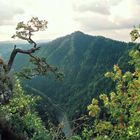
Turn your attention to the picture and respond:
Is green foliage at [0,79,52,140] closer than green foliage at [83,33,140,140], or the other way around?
green foliage at [0,79,52,140]

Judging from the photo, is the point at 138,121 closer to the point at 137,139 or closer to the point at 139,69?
the point at 137,139

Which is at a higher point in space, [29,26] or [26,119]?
[29,26]

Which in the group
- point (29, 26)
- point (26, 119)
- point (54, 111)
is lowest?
point (54, 111)

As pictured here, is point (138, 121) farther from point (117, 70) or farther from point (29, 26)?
point (29, 26)

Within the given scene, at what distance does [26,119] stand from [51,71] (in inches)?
1067

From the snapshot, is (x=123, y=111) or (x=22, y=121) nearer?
(x=22, y=121)

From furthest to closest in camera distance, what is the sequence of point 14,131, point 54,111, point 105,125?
point 54,111, point 105,125, point 14,131

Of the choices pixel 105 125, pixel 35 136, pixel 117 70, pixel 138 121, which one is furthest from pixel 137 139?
pixel 117 70

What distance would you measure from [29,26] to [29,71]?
4844 millimetres

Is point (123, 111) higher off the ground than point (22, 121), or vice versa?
point (22, 121)

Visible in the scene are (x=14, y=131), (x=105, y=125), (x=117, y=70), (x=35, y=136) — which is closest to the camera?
(x=14, y=131)

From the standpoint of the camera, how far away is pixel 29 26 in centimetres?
4284

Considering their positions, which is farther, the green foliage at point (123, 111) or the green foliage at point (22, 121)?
the green foliage at point (123, 111)

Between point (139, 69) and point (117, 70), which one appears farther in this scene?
point (117, 70)
